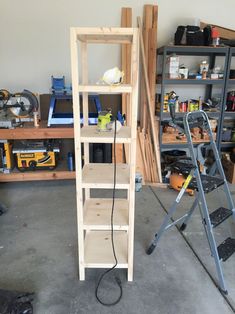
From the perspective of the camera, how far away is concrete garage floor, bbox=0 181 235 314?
1.73 metres

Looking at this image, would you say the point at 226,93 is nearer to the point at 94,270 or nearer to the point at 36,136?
the point at 36,136

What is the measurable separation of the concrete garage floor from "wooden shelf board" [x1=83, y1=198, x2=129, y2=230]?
45 cm

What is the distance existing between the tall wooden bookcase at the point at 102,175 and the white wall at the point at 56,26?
6.00 feet

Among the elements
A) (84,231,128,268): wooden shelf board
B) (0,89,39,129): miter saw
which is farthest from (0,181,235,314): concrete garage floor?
(0,89,39,129): miter saw

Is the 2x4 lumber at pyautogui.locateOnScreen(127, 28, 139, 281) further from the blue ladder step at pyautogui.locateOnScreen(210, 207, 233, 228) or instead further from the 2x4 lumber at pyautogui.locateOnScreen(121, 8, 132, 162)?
the 2x4 lumber at pyautogui.locateOnScreen(121, 8, 132, 162)

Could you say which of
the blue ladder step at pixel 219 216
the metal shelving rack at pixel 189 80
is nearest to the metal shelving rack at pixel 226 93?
the metal shelving rack at pixel 189 80

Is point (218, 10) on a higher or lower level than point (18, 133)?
higher

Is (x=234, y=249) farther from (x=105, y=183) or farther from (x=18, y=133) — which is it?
(x=18, y=133)

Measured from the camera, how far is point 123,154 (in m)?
3.56

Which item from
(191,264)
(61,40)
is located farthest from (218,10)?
(191,264)

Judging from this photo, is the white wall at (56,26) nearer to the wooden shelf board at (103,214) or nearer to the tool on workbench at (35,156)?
the tool on workbench at (35,156)

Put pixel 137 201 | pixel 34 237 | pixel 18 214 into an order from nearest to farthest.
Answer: pixel 34 237 → pixel 18 214 → pixel 137 201

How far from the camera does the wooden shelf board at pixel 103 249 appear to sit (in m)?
1.87

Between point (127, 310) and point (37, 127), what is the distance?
7.26 ft
